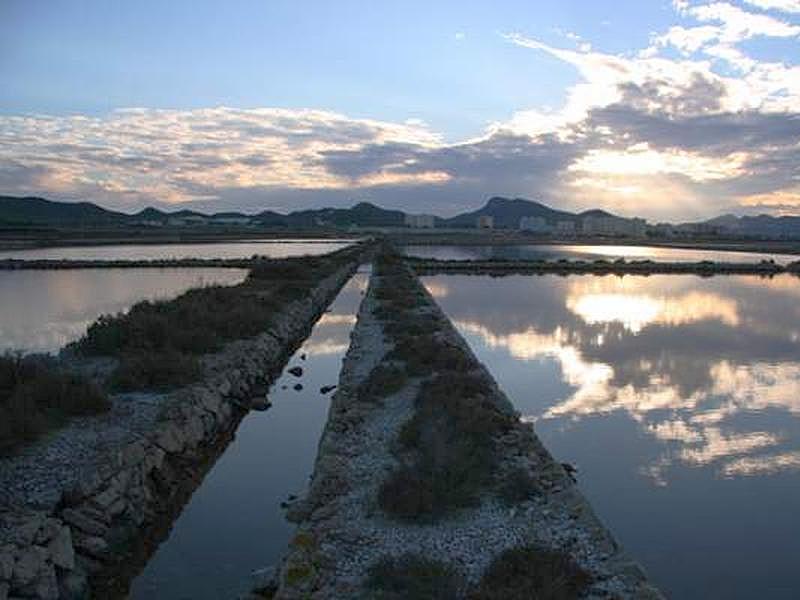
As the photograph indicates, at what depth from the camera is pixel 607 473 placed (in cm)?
924

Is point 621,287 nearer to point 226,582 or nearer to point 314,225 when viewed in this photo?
point 226,582

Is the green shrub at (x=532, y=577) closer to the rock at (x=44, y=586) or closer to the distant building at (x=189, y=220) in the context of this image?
the rock at (x=44, y=586)

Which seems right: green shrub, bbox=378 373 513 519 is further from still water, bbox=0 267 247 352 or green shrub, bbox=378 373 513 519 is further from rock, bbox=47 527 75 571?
still water, bbox=0 267 247 352

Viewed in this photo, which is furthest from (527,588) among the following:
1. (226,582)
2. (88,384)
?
(88,384)

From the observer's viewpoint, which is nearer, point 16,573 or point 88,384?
point 16,573

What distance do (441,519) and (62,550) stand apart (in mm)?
3379

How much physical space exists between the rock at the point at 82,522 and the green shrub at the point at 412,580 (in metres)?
2.96

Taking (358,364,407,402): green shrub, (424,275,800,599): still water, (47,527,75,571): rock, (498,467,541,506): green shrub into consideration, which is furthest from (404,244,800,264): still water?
(47,527,75,571): rock

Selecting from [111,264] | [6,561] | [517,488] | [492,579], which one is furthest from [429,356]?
[111,264]

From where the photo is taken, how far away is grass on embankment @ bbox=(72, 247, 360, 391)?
11281mm

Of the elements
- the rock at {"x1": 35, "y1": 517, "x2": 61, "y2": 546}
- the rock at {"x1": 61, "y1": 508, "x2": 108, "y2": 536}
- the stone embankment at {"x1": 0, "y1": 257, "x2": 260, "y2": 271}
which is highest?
the stone embankment at {"x1": 0, "y1": 257, "x2": 260, "y2": 271}

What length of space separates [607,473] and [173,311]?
1161cm

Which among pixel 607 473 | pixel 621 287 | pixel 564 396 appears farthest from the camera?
pixel 621 287

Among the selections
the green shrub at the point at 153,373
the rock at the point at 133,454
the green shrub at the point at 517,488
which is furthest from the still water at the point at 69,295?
the green shrub at the point at 517,488
